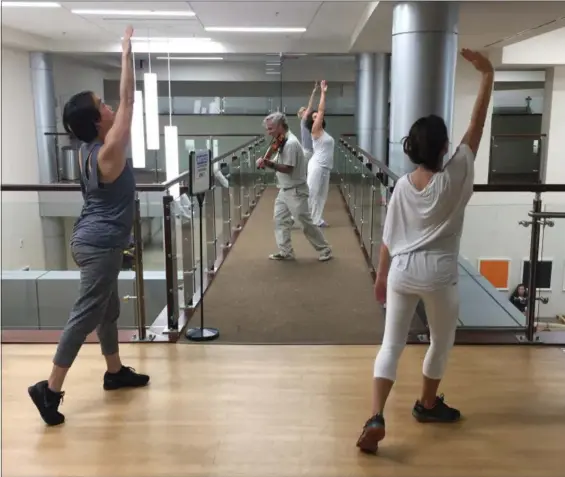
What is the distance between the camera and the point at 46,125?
1137 centimetres

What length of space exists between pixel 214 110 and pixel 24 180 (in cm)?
524

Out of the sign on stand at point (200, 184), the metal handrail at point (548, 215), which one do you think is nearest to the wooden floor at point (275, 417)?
the sign on stand at point (200, 184)

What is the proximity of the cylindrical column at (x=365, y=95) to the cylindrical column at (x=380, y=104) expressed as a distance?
0.07m

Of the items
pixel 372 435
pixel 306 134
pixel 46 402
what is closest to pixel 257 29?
pixel 306 134

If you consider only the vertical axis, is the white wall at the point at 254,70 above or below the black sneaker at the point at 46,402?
above

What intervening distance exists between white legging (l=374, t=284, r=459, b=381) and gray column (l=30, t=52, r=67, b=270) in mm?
9515

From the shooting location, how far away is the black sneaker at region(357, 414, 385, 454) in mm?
2479

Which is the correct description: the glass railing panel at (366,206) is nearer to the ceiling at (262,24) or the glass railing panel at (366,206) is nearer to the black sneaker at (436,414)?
the ceiling at (262,24)

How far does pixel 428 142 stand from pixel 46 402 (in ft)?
6.65

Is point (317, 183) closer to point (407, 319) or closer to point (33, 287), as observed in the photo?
point (33, 287)

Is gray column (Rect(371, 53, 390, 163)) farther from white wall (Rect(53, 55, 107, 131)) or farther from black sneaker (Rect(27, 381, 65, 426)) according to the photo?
black sneaker (Rect(27, 381, 65, 426))

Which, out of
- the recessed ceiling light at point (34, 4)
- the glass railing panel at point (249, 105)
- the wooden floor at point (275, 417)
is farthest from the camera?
the glass railing panel at point (249, 105)

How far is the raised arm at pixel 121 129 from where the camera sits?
2.56 meters

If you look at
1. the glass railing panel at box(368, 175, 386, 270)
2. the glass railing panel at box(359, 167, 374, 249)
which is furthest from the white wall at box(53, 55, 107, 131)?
the glass railing panel at box(368, 175, 386, 270)
